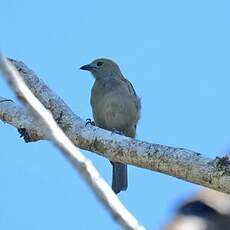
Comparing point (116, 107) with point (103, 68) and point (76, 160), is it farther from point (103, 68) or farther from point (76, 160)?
point (76, 160)

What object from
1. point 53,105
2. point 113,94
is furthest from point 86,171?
point 113,94

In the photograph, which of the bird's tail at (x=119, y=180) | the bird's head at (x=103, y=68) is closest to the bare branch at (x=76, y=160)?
the bird's tail at (x=119, y=180)

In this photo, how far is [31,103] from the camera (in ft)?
4.00

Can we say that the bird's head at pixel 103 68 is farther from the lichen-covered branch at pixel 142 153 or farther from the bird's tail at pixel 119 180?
the lichen-covered branch at pixel 142 153

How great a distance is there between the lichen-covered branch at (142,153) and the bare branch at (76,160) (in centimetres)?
185

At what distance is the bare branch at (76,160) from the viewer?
1144 mm

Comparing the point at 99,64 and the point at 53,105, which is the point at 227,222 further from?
the point at 99,64

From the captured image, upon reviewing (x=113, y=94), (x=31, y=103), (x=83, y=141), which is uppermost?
(x=113, y=94)

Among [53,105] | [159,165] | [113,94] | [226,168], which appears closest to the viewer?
[226,168]

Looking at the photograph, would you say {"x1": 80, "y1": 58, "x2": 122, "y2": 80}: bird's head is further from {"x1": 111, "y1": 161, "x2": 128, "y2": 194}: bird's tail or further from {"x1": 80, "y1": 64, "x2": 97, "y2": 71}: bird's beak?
{"x1": 111, "y1": 161, "x2": 128, "y2": 194}: bird's tail

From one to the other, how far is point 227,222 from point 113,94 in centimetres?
586

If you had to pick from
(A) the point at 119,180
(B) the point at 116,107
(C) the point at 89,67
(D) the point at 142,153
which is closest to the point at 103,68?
(C) the point at 89,67

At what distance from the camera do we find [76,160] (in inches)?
46.0

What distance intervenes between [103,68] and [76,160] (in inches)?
270
